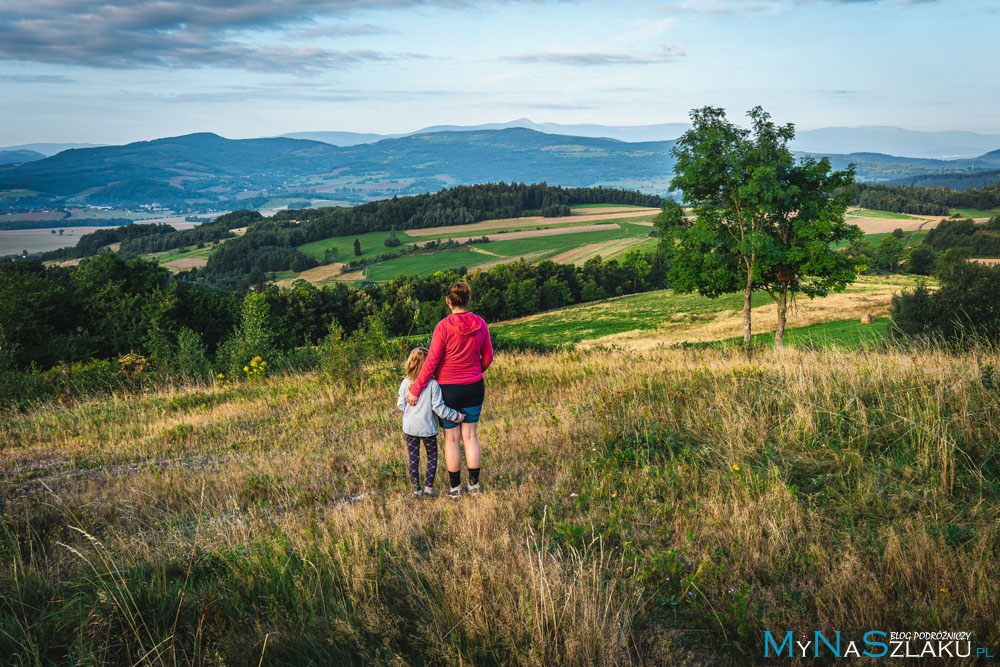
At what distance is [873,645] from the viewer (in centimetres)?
260

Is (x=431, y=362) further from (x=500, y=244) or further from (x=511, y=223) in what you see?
(x=511, y=223)

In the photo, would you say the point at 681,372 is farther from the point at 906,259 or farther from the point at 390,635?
the point at 906,259

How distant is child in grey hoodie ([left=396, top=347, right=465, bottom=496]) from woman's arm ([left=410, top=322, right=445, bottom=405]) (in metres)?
0.09

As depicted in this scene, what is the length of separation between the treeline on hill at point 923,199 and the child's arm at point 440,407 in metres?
171

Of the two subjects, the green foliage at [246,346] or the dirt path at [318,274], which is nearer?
the green foliage at [246,346]

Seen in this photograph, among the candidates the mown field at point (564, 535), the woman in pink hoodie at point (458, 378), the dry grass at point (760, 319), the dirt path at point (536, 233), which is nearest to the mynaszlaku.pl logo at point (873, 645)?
the mown field at point (564, 535)

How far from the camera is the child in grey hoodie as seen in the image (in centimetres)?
514

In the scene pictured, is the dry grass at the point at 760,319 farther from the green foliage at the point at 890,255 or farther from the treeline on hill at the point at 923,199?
the treeline on hill at the point at 923,199

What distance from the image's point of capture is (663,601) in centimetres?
304

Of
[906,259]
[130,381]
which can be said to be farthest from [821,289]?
[906,259]

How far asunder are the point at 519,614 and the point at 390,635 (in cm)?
73

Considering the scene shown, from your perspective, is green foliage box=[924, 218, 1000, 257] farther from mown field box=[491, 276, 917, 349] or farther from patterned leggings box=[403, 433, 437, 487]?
patterned leggings box=[403, 433, 437, 487]

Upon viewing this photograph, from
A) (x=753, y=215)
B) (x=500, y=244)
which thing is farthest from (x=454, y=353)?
(x=500, y=244)

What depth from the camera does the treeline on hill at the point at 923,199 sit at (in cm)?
13362
